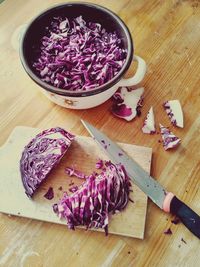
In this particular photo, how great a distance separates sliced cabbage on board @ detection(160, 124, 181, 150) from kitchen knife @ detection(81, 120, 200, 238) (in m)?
0.14

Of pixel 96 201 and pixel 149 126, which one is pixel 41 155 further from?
pixel 149 126

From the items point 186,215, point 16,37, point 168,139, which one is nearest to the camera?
point 186,215

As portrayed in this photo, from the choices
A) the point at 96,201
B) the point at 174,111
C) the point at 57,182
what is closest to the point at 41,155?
the point at 57,182

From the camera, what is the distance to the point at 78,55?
4.98ft

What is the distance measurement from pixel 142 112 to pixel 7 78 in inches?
20.7

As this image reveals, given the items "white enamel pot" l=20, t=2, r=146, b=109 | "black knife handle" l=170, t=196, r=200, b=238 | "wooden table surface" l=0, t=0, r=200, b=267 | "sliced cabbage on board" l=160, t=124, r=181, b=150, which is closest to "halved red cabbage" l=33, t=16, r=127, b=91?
"white enamel pot" l=20, t=2, r=146, b=109

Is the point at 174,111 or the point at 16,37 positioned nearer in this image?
the point at 174,111

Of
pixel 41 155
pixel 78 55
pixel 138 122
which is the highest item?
pixel 78 55

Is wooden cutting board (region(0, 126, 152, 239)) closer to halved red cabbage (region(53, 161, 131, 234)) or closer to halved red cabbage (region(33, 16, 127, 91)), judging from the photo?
halved red cabbage (region(53, 161, 131, 234))

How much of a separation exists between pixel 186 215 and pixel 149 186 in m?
0.15

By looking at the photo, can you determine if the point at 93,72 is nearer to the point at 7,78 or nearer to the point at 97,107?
the point at 97,107

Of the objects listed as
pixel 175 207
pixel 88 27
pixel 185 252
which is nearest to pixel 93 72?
pixel 88 27

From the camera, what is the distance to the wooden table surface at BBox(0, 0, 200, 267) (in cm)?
135

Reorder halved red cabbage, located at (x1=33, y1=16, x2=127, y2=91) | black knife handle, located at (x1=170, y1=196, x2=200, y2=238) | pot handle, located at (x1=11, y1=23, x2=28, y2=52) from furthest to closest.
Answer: pot handle, located at (x1=11, y1=23, x2=28, y2=52)
halved red cabbage, located at (x1=33, y1=16, x2=127, y2=91)
black knife handle, located at (x1=170, y1=196, x2=200, y2=238)
